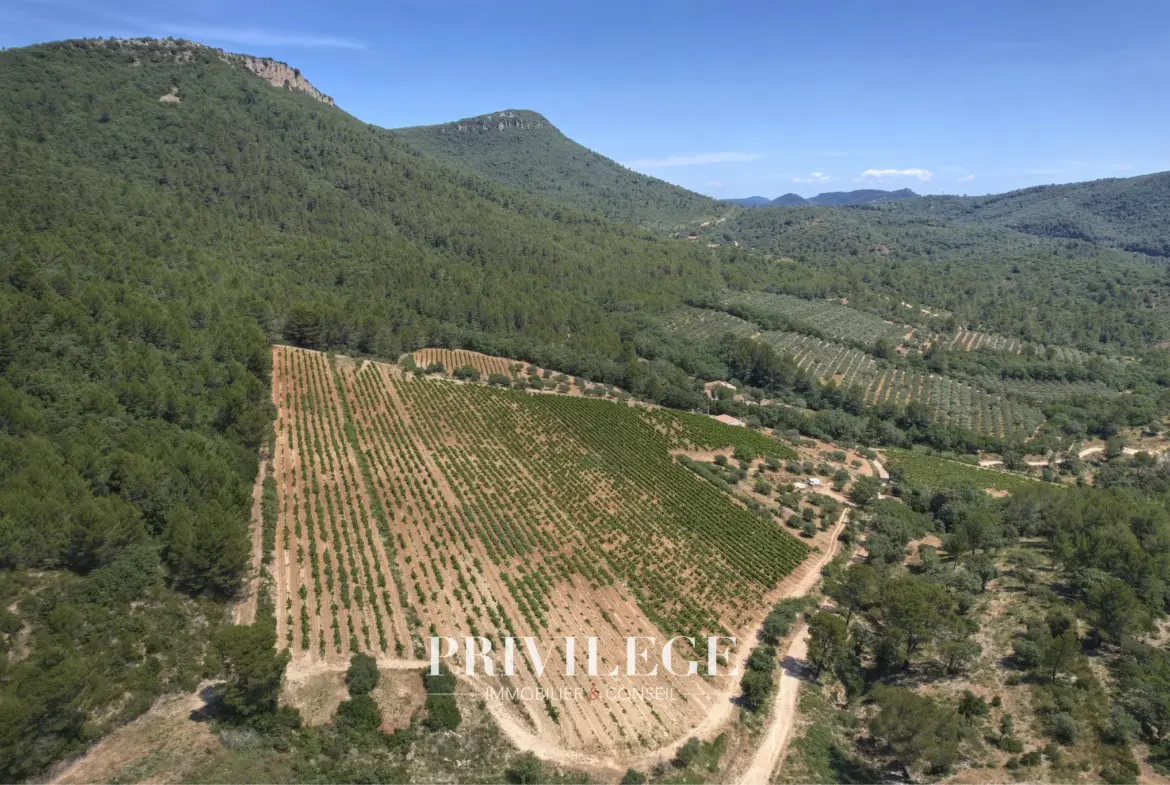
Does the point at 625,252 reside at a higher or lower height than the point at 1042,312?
higher

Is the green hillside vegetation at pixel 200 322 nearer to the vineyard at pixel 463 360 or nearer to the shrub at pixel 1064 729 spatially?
the vineyard at pixel 463 360

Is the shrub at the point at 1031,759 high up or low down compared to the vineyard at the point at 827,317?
down

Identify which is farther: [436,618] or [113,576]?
[436,618]

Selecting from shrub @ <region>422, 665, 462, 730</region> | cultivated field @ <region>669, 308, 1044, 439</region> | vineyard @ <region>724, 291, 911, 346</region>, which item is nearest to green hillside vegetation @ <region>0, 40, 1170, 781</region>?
cultivated field @ <region>669, 308, 1044, 439</region>

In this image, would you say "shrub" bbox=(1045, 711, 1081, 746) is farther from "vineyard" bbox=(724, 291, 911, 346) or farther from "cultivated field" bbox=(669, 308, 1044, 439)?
"vineyard" bbox=(724, 291, 911, 346)

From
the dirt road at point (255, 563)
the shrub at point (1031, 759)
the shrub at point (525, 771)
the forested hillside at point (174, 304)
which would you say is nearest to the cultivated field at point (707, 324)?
the forested hillside at point (174, 304)

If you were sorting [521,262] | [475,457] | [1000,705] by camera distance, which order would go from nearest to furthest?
[1000,705], [475,457], [521,262]

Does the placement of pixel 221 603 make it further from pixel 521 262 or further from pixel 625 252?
pixel 625 252

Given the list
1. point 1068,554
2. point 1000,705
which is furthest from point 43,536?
point 1068,554
